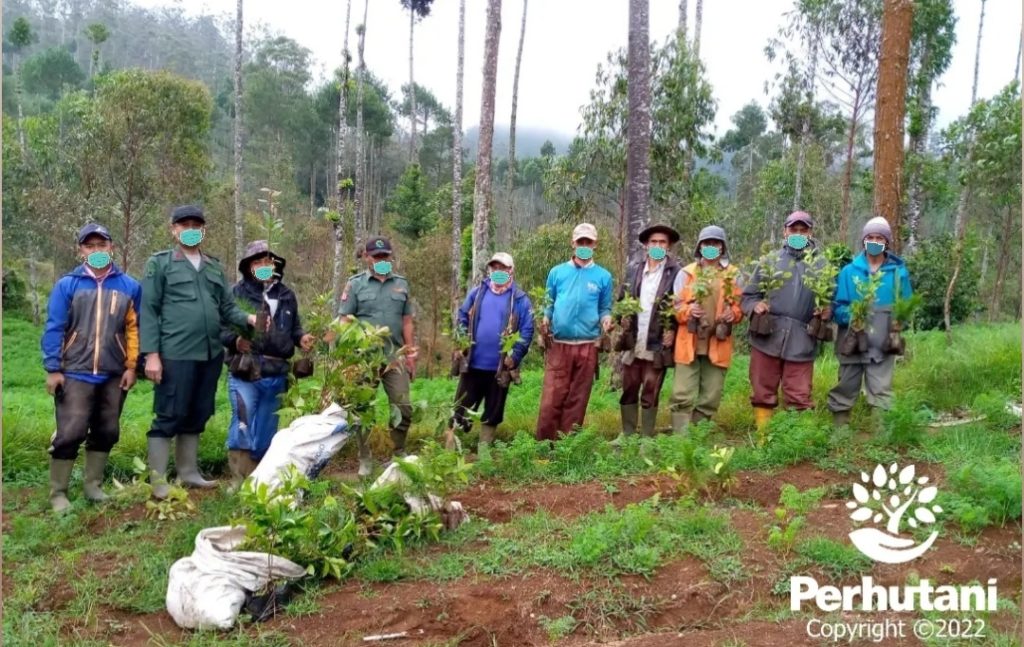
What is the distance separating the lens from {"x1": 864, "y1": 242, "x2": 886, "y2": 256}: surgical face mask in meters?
5.35

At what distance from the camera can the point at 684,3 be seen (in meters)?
16.5

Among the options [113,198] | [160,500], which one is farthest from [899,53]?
[113,198]

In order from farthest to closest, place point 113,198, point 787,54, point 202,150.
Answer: point 787,54 < point 202,150 < point 113,198

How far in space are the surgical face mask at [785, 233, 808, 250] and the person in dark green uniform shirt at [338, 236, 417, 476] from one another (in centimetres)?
299

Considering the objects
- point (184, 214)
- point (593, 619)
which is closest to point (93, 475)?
point (184, 214)

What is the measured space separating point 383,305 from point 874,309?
3.68m

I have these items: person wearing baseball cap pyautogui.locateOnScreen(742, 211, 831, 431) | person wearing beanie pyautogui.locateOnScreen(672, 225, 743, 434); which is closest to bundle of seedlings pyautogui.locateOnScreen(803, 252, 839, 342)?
A: person wearing baseball cap pyautogui.locateOnScreen(742, 211, 831, 431)

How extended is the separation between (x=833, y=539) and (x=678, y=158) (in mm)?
10516

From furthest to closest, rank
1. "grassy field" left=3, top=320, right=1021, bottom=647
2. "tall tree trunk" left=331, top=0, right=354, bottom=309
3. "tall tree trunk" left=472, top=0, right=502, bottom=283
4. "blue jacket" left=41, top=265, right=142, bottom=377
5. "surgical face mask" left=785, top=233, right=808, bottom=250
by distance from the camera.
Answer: "tall tree trunk" left=331, top=0, right=354, bottom=309 < "tall tree trunk" left=472, top=0, right=502, bottom=283 < "surgical face mask" left=785, top=233, right=808, bottom=250 < "blue jacket" left=41, top=265, right=142, bottom=377 < "grassy field" left=3, top=320, right=1021, bottom=647

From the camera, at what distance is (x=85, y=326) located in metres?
4.86

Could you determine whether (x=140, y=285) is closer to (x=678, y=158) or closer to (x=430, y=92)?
(x=678, y=158)

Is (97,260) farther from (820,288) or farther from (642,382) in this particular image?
(820,288)

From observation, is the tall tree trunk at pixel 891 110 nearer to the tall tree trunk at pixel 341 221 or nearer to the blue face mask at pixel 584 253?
the blue face mask at pixel 584 253

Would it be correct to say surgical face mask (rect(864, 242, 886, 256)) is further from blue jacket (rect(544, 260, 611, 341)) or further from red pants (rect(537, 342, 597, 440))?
red pants (rect(537, 342, 597, 440))
